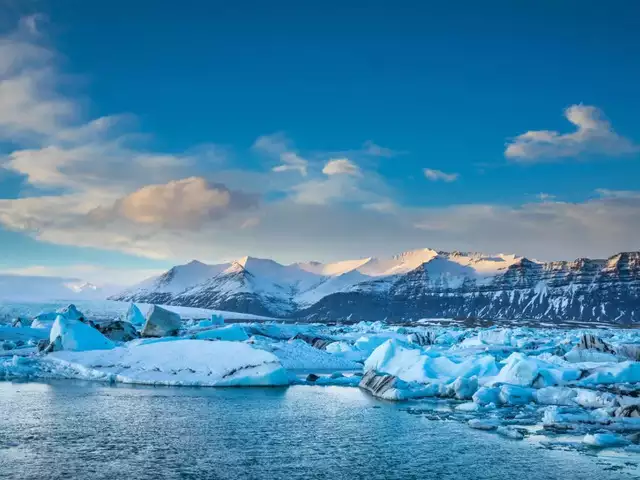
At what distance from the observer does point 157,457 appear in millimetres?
12492

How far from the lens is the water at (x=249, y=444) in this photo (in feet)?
38.0

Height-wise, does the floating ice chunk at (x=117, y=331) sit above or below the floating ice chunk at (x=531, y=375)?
above

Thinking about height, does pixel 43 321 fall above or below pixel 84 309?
below

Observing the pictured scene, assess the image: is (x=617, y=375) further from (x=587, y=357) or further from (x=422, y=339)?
(x=422, y=339)

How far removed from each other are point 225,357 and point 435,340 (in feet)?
105

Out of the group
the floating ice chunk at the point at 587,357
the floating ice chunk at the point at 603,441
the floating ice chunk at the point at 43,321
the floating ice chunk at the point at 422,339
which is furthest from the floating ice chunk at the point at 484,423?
the floating ice chunk at the point at 43,321

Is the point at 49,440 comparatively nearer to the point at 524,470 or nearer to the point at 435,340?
the point at 524,470

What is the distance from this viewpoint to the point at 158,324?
38500 millimetres

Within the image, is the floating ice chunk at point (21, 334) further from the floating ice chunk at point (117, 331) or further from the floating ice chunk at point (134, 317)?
the floating ice chunk at point (134, 317)

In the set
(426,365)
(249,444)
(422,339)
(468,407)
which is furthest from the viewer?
(422,339)

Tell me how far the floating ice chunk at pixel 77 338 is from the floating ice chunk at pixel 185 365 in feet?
7.93

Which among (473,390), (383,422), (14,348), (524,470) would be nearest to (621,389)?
(473,390)

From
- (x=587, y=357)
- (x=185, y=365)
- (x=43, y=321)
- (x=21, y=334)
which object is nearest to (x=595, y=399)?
(x=587, y=357)

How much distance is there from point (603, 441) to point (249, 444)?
748cm
